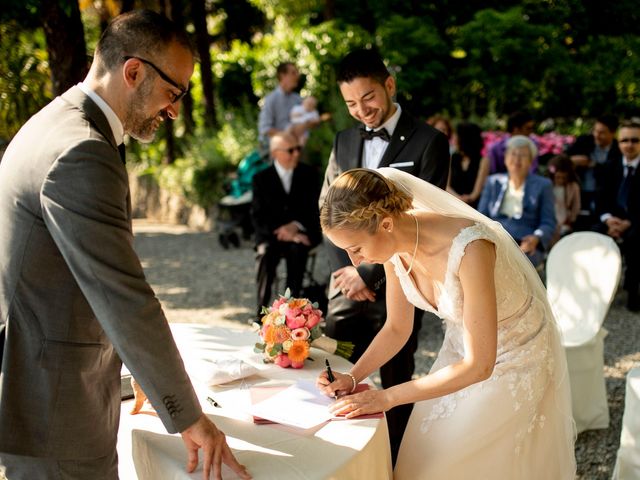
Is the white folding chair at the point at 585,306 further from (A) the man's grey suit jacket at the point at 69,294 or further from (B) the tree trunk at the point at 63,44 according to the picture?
(B) the tree trunk at the point at 63,44

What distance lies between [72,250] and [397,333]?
56.8 inches

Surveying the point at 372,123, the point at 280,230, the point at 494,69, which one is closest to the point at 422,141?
the point at 372,123

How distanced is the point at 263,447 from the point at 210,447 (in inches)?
11.0

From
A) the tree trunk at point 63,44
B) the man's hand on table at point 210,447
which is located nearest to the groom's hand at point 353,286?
the man's hand on table at point 210,447

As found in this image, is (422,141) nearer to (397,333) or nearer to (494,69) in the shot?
(397,333)

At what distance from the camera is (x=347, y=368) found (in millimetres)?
2742

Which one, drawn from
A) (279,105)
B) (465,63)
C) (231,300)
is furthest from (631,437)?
(465,63)

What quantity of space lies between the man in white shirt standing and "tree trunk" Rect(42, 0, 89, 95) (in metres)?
5.10

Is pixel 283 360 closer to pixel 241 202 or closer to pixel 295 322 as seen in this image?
pixel 295 322

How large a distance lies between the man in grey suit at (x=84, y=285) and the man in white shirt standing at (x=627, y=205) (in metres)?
5.79

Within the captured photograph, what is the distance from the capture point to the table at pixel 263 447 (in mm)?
1957

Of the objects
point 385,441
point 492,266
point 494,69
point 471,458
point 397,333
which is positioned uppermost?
point 494,69

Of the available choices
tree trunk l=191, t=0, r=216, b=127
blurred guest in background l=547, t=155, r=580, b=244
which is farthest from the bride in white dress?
tree trunk l=191, t=0, r=216, b=127

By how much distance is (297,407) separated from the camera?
2.31 meters
